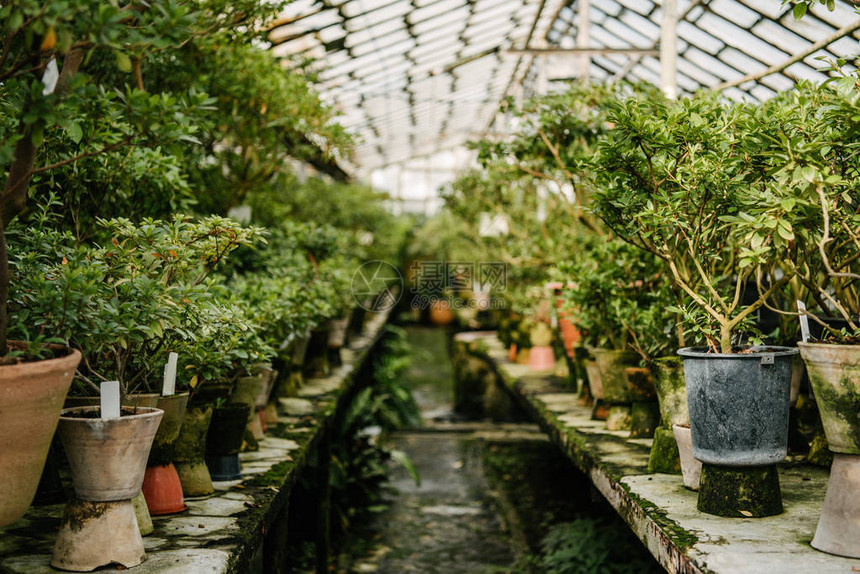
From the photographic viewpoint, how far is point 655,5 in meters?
8.38

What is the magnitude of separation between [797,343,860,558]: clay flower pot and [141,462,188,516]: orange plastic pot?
6.29ft

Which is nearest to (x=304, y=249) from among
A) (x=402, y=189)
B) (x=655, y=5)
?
(x=655, y=5)

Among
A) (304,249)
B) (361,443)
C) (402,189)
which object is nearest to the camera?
(304,249)

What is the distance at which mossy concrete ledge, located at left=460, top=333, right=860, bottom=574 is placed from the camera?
6.51 ft

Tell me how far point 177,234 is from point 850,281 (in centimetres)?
232

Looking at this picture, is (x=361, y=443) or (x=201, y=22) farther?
(x=361, y=443)

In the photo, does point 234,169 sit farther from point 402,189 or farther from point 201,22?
point 402,189

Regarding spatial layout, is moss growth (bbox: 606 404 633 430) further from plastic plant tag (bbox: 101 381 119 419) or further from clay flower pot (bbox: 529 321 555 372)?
clay flower pot (bbox: 529 321 555 372)

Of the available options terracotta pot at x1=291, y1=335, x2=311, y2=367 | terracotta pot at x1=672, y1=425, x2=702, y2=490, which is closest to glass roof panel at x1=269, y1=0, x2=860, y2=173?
terracotta pot at x1=291, y1=335, x2=311, y2=367

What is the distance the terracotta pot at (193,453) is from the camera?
265 centimetres

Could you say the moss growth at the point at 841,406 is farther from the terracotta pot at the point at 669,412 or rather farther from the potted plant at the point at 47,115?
the potted plant at the point at 47,115

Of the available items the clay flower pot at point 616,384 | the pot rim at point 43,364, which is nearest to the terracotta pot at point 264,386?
the clay flower pot at point 616,384

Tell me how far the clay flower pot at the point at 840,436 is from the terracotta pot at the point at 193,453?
1.92 m

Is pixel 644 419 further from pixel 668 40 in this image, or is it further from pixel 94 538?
pixel 668 40
